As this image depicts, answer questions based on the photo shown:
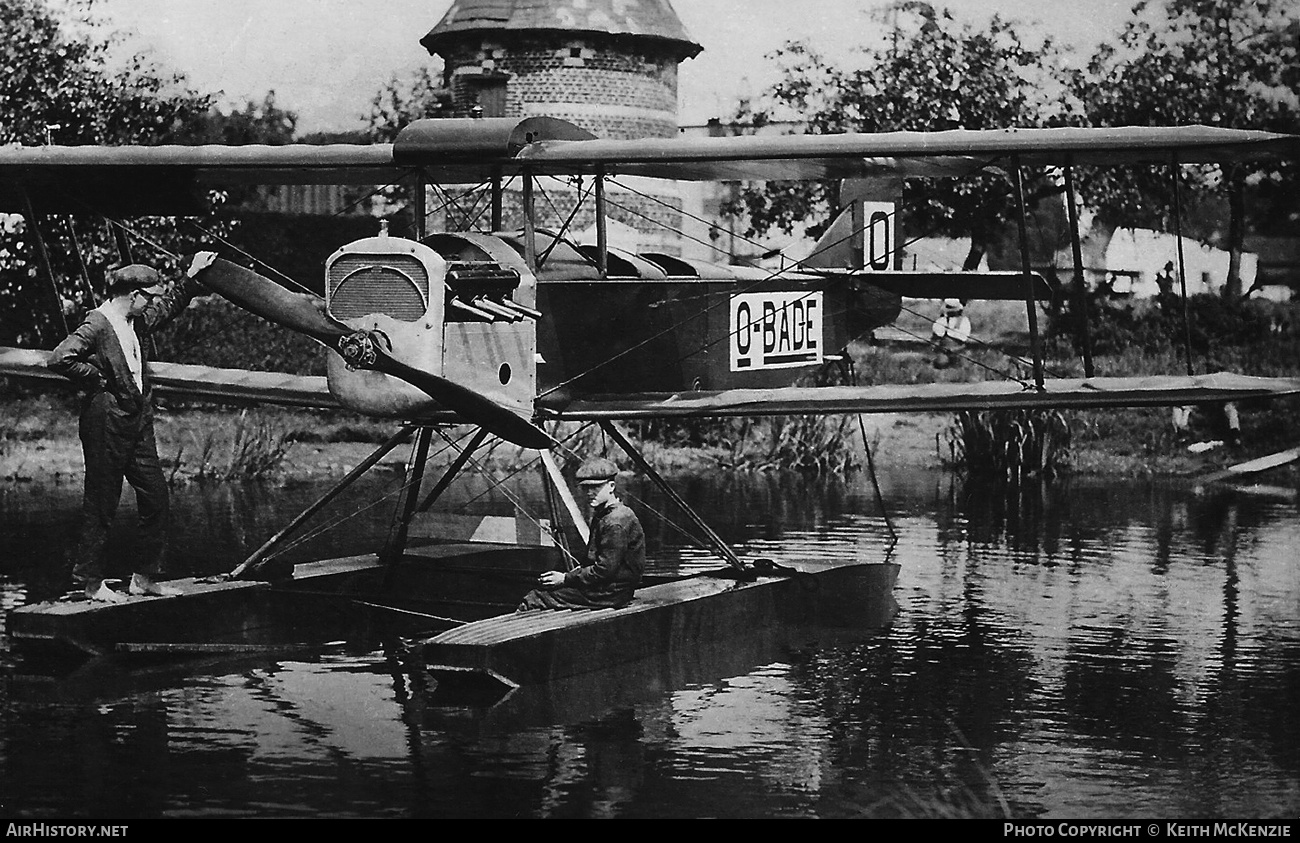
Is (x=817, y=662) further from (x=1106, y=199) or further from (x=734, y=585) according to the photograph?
(x=1106, y=199)

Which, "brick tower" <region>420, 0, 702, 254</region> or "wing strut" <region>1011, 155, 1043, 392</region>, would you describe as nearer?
"wing strut" <region>1011, 155, 1043, 392</region>

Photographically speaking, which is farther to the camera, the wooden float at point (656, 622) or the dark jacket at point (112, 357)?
the dark jacket at point (112, 357)

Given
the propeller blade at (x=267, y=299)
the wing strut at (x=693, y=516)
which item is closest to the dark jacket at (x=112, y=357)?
the propeller blade at (x=267, y=299)

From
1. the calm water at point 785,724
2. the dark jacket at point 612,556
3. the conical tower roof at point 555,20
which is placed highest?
the conical tower roof at point 555,20

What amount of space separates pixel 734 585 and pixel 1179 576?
4.04 meters

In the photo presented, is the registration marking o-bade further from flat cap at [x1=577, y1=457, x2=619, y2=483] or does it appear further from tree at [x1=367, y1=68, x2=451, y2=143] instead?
tree at [x1=367, y1=68, x2=451, y2=143]

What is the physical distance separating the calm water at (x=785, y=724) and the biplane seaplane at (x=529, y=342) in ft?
1.01

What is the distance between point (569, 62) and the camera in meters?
30.0

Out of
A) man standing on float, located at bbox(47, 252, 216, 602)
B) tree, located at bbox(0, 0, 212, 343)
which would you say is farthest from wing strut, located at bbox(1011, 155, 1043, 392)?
tree, located at bbox(0, 0, 212, 343)

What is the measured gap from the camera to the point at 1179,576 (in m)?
12.4

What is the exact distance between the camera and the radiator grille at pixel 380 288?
8.76 m

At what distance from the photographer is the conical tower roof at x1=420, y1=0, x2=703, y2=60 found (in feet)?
98.2

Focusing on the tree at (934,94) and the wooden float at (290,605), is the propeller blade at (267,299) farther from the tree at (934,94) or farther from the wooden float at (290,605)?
the tree at (934,94)

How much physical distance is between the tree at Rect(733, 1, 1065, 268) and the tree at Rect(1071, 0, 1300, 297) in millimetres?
2387
